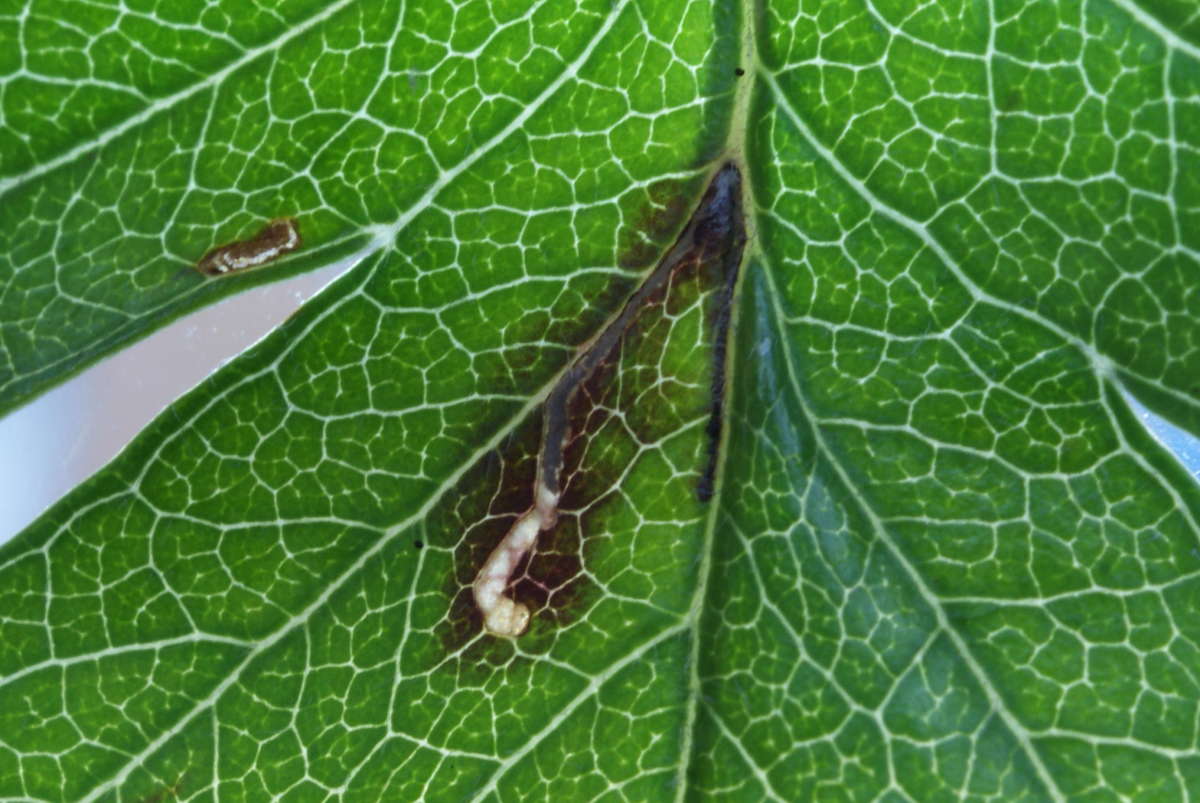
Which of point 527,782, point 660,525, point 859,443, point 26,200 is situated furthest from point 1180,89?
point 26,200

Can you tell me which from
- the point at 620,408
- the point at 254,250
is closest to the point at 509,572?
the point at 620,408

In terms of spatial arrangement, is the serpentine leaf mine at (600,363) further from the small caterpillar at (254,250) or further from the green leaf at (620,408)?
the small caterpillar at (254,250)

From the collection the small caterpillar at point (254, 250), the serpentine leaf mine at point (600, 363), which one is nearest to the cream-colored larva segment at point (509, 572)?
the serpentine leaf mine at point (600, 363)

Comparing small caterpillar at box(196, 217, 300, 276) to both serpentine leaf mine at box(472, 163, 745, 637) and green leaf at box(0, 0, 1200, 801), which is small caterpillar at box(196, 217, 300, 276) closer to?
green leaf at box(0, 0, 1200, 801)

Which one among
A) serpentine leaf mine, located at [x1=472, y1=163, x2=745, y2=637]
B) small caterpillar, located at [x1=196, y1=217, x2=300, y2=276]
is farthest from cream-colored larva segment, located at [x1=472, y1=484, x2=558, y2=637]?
small caterpillar, located at [x1=196, y1=217, x2=300, y2=276]

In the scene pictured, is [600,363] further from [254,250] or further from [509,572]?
[254,250]

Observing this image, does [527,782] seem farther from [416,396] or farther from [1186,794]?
[1186,794]

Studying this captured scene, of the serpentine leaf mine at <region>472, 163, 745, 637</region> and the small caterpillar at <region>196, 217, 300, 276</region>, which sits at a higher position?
the small caterpillar at <region>196, 217, 300, 276</region>
